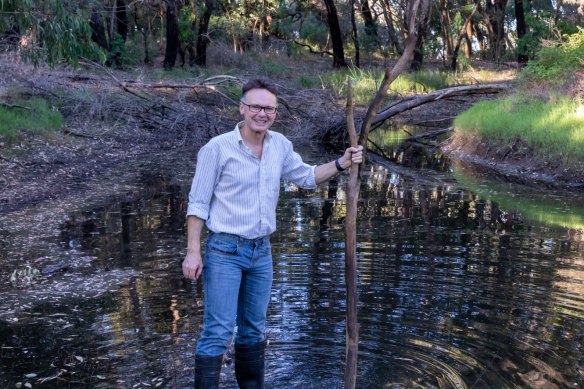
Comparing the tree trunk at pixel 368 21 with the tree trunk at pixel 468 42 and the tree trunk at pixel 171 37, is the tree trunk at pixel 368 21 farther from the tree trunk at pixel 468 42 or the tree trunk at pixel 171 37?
the tree trunk at pixel 171 37

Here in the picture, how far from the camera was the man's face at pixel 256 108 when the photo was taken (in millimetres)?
4508

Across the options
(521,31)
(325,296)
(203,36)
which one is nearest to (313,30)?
(521,31)

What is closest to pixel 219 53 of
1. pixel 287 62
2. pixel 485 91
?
pixel 287 62

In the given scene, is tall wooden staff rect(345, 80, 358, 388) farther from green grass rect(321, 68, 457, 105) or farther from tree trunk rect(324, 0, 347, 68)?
tree trunk rect(324, 0, 347, 68)

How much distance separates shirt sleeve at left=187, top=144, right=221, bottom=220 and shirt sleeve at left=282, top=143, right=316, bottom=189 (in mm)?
569

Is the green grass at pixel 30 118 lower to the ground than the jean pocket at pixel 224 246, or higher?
higher

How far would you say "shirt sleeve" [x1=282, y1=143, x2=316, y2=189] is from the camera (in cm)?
489

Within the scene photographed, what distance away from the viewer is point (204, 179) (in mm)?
4453

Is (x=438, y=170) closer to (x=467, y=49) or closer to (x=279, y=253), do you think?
(x=279, y=253)

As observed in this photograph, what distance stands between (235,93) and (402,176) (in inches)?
327

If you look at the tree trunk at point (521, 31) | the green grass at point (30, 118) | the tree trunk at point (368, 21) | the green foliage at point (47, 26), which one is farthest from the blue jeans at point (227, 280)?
the tree trunk at point (368, 21)

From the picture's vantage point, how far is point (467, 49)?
47312 millimetres

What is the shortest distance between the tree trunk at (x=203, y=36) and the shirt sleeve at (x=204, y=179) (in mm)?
27240

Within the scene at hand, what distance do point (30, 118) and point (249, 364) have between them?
13598mm
